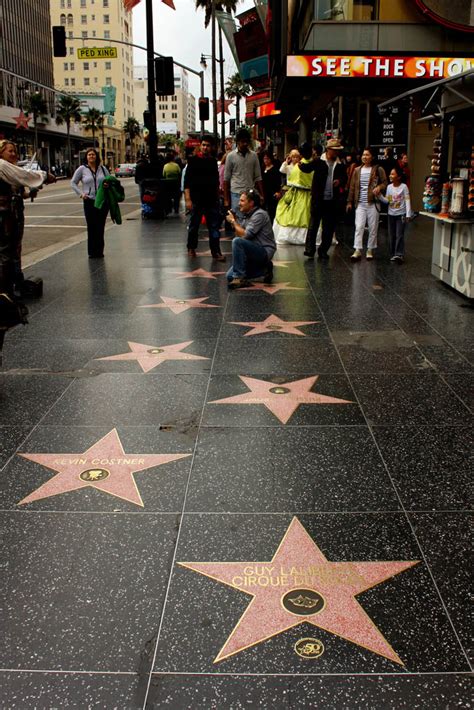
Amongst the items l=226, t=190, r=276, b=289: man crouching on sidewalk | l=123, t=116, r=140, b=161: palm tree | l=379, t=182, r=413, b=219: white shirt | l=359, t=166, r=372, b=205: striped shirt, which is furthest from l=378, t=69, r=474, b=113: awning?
l=123, t=116, r=140, b=161: palm tree

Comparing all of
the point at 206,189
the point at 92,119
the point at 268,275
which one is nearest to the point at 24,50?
the point at 92,119

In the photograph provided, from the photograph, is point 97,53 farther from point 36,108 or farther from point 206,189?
point 36,108

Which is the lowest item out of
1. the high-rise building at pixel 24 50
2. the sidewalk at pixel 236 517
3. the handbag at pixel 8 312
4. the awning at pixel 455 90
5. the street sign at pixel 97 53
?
the sidewalk at pixel 236 517

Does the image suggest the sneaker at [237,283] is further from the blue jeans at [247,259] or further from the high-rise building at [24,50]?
the high-rise building at [24,50]

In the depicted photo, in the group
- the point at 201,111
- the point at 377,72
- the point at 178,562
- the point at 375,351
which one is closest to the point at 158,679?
the point at 178,562

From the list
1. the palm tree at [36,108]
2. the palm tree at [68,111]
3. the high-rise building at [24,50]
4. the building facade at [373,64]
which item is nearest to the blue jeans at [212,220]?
the building facade at [373,64]

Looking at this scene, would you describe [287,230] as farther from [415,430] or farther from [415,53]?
[415,430]

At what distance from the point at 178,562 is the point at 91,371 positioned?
3.12 meters

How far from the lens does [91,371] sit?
19.7 ft

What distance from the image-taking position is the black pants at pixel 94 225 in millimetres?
12211

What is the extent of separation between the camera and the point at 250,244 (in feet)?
31.3

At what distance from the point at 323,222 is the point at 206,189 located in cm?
212

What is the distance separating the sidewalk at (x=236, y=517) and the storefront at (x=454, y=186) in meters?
1.82

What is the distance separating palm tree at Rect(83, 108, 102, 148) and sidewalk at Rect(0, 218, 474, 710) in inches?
4832
